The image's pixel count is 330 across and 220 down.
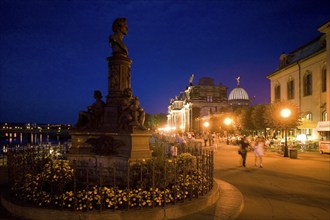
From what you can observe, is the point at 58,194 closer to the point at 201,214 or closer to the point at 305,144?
the point at 201,214

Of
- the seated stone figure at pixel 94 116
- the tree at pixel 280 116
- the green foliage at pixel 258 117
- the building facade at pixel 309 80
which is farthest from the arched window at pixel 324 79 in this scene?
the seated stone figure at pixel 94 116

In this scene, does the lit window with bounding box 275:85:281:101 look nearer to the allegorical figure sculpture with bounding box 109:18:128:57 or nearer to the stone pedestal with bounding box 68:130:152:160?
the allegorical figure sculpture with bounding box 109:18:128:57

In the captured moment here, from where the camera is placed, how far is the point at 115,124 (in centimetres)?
1130

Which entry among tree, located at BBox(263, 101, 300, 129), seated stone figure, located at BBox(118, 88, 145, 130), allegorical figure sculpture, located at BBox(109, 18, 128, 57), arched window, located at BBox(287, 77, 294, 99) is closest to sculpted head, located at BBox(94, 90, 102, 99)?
seated stone figure, located at BBox(118, 88, 145, 130)

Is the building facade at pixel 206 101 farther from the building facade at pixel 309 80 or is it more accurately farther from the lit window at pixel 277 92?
the building facade at pixel 309 80

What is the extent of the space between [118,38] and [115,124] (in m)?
3.52

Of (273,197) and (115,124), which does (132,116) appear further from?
(273,197)

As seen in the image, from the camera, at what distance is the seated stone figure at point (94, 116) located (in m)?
11.6

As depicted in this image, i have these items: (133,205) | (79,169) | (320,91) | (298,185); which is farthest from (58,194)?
(320,91)

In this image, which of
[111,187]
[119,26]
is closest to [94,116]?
[119,26]

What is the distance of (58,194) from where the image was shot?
7691 millimetres

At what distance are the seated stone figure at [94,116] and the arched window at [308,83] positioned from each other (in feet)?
128

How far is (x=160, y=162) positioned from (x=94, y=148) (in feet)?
10.5

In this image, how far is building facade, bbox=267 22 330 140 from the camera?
37688mm
